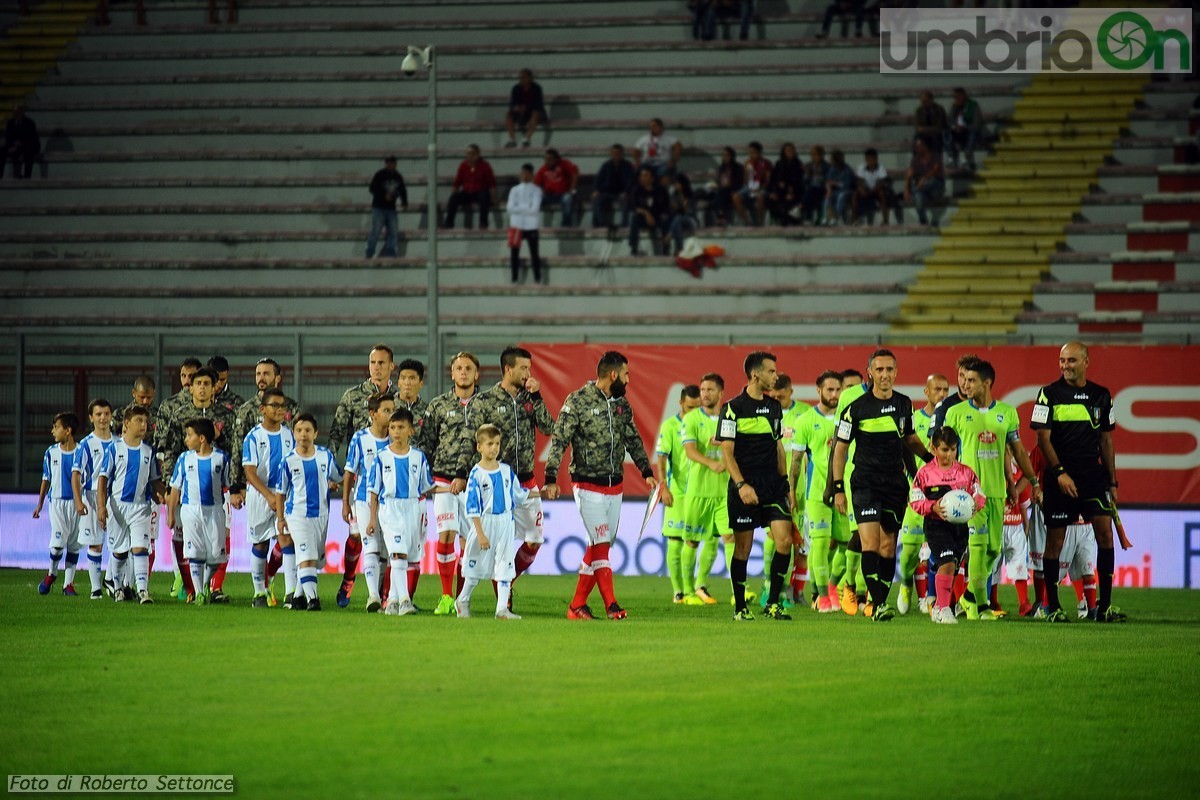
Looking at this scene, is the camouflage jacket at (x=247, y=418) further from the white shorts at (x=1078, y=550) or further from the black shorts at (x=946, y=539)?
the white shorts at (x=1078, y=550)

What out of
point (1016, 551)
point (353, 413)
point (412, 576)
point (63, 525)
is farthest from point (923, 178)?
point (63, 525)

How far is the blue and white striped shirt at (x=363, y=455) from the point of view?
51.8 ft

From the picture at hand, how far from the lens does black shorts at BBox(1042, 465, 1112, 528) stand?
51.5 ft

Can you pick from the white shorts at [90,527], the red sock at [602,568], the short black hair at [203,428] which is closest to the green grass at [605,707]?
the red sock at [602,568]

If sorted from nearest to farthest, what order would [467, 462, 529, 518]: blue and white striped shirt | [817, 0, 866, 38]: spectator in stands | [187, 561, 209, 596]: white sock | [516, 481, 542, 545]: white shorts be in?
[467, 462, 529, 518]: blue and white striped shirt < [516, 481, 542, 545]: white shorts < [187, 561, 209, 596]: white sock < [817, 0, 866, 38]: spectator in stands

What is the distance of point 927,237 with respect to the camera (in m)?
29.6

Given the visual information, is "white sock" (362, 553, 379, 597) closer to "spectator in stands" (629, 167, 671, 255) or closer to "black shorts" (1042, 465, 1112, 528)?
"black shorts" (1042, 465, 1112, 528)

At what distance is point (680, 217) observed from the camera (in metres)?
30.0

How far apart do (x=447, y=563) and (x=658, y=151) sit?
661 inches

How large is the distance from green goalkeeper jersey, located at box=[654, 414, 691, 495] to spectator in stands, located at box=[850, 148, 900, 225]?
1288cm

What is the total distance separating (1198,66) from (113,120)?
73.9 ft

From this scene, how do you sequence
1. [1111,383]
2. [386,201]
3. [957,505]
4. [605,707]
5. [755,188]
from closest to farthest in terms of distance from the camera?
[605,707] < [957,505] < [1111,383] < [755,188] < [386,201]

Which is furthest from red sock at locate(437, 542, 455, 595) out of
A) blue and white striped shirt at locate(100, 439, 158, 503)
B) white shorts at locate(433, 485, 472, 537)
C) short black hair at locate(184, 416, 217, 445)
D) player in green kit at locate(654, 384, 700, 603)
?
blue and white striped shirt at locate(100, 439, 158, 503)

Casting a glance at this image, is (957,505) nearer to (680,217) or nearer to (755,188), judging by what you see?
(680,217)
